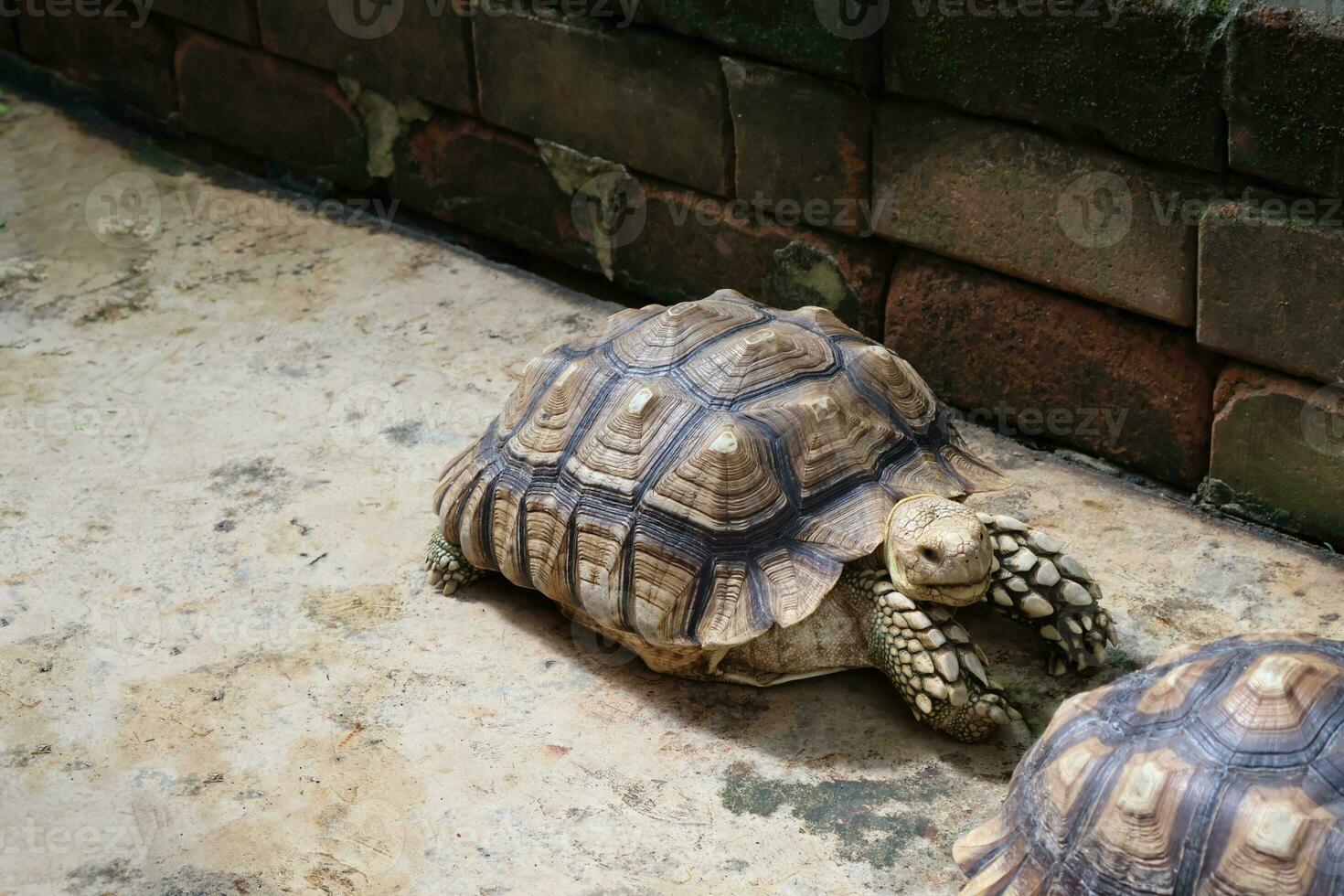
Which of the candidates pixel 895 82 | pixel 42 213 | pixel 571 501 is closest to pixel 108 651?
pixel 571 501

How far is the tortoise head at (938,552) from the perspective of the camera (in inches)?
137

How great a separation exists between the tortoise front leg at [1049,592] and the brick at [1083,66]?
112 centimetres

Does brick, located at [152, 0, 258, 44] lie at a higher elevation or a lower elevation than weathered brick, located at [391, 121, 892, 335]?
higher

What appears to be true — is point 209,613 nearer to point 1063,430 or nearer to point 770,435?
point 770,435

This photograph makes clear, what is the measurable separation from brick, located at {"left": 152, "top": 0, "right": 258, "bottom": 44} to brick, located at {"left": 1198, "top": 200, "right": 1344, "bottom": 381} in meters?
4.24

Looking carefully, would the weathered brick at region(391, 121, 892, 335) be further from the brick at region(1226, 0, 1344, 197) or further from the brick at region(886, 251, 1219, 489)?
the brick at region(1226, 0, 1344, 197)

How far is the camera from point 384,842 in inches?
133

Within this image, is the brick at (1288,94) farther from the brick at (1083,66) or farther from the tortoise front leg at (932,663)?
the tortoise front leg at (932,663)

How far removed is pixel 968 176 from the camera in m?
4.48

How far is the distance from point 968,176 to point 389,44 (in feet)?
8.76

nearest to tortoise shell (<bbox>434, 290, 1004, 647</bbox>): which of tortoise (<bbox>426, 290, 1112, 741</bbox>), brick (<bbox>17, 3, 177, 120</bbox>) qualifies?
tortoise (<bbox>426, 290, 1112, 741</bbox>)

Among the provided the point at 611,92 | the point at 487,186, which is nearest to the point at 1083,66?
the point at 611,92

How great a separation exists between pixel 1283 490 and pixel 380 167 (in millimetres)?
3911

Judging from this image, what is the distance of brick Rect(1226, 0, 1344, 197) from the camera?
3.58 meters
